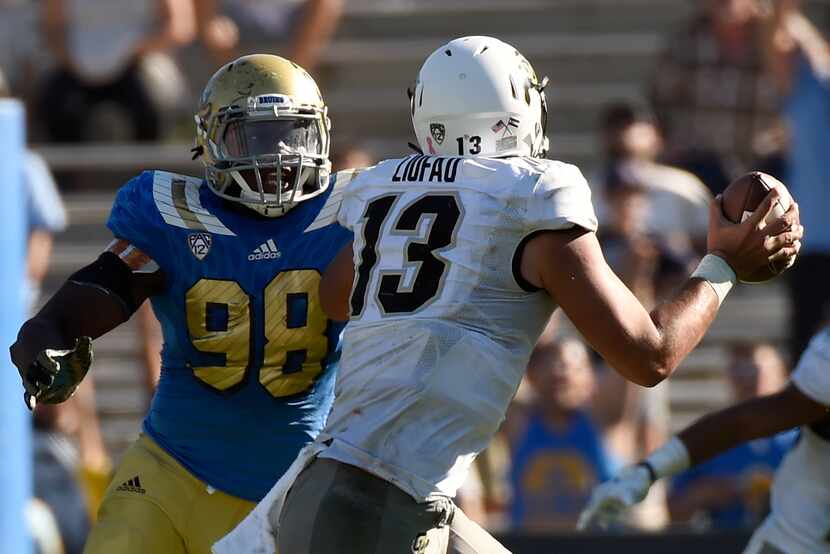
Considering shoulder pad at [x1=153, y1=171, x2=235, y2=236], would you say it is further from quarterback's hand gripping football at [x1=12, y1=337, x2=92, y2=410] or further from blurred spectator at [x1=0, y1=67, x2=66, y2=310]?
blurred spectator at [x1=0, y1=67, x2=66, y2=310]

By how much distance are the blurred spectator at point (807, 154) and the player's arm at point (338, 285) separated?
3609 mm

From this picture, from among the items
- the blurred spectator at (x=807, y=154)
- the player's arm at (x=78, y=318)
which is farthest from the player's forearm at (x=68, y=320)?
the blurred spectator at (x=807, y=154)

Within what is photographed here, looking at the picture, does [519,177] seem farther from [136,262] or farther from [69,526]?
[69,526]

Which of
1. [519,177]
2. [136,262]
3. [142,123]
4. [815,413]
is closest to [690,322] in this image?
[519,177]

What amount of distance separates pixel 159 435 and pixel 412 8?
5.89 metres

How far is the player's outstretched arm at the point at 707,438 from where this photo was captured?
3.99 meters

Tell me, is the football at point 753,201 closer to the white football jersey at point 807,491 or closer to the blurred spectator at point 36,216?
the white football jersey at point 807,491

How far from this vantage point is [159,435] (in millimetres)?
3889

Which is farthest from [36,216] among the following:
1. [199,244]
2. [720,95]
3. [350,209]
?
[350,209]

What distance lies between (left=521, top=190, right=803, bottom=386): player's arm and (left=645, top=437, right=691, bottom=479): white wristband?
1.08m

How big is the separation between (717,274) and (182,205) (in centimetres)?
137

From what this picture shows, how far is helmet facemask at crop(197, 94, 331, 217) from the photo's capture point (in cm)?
381

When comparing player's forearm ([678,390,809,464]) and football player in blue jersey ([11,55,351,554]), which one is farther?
player's forearm ([678,390,809,464])

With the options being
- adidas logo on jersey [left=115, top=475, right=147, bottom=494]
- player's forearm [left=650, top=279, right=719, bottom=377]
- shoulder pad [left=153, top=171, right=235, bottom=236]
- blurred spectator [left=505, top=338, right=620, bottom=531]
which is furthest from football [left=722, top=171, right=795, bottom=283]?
blurred spectator [left=505, top=338, right=620, bottom=531]
